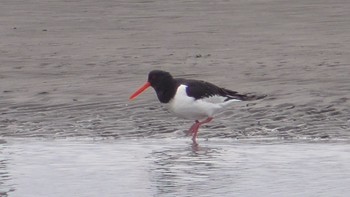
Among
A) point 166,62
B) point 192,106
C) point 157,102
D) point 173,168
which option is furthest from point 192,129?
point 166,62

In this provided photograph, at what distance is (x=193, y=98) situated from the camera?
450 inches

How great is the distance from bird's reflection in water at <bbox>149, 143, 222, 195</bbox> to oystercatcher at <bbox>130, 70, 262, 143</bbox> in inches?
30.5

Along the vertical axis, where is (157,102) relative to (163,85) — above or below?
below

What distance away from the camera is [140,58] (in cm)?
1605

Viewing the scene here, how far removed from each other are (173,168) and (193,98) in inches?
95.0

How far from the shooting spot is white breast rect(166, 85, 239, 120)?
37.3 feet

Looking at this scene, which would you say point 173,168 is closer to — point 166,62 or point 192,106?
point 192,106

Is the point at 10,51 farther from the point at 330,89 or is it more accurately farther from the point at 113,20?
the point at 330,89

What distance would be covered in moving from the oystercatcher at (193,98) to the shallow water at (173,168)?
49 centimetres

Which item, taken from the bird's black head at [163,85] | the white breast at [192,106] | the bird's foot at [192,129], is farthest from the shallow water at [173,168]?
the bird's black head at [163,85]

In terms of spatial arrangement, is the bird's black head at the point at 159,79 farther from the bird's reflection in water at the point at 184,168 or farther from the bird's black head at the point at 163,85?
the bird's reflection in water at the point at 184,168

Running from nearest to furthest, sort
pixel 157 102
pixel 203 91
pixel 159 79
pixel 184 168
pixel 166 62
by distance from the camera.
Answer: pixel 184 168 → pixel 203 91 → pixel 159 79 → pixel 157 102 → pixel 166 62

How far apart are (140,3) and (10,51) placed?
18.8 feet

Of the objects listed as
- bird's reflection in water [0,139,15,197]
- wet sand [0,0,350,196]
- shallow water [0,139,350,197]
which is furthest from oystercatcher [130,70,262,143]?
bird's reflection in water [0,139,15,197]
